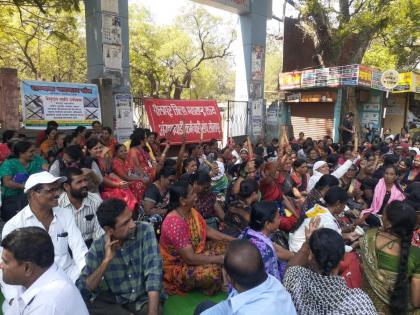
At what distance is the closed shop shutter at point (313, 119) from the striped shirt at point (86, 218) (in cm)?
1243

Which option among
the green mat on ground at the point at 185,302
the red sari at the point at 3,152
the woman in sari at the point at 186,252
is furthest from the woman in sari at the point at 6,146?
the green mat on ground at the point at 185,302

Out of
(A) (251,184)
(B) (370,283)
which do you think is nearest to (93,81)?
(A) (251,184)

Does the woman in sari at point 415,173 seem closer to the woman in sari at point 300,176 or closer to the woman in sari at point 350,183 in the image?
the woman in sari at point 350,183

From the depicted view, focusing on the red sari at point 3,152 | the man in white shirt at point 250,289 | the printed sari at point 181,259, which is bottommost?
the printed sari at point 181,259

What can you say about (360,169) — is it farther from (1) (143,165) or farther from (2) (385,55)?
(2) (385,55)

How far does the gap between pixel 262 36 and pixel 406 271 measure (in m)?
10.7

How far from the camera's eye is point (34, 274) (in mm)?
1744

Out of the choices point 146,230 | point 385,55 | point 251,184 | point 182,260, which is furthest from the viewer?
point 385,55

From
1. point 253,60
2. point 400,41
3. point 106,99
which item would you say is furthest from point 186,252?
point 400,41

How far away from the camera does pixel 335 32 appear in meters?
13.2

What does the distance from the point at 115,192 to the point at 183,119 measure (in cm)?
530

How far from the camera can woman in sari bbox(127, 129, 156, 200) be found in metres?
4.93

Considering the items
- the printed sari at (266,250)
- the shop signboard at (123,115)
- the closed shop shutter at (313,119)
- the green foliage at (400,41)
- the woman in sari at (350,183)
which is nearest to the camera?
the printed sari at (266,250)

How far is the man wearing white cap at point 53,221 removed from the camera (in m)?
2.64
